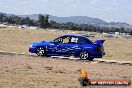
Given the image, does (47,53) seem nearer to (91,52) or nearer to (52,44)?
(52,44)

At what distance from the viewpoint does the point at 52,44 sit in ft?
80.3

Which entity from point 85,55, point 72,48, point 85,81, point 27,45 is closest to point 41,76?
point 85,81

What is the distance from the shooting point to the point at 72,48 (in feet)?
79.2

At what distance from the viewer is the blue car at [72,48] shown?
23.8 meters

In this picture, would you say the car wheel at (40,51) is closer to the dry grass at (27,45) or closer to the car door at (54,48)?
the car door at (54,48)

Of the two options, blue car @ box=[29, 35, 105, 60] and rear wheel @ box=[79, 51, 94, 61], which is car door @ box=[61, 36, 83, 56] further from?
rear wheel @ box=[79, 51, 94, 61]

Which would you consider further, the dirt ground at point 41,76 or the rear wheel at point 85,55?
the rear wheel at point 85,55

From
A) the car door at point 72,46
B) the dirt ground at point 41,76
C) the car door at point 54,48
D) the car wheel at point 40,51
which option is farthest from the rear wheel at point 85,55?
the dirt ground at point 41,76

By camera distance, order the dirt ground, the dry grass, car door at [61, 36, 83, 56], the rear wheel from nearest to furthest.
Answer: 1. the dirt ground
2. the rear wheel
3. car door at [61, 36, 83, 56]
4. the dry grass

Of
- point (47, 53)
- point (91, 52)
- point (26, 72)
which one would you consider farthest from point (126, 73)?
point (47, 53)

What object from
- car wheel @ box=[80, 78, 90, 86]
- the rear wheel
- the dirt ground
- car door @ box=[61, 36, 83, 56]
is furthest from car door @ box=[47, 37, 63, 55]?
car wheel @ box=[80, 78, 90, 86]

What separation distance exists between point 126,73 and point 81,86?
15.7 ft

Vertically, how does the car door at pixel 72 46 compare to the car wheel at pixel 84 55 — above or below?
above

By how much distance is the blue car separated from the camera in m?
23.8
